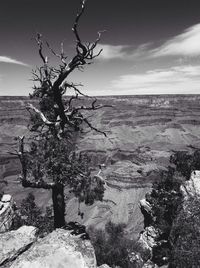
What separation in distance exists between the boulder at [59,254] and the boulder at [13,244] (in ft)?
1.43

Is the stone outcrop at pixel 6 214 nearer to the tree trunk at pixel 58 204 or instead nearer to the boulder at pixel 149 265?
the tree trunk at pixel 58 204

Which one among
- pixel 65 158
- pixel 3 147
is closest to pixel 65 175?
pixel 65 158

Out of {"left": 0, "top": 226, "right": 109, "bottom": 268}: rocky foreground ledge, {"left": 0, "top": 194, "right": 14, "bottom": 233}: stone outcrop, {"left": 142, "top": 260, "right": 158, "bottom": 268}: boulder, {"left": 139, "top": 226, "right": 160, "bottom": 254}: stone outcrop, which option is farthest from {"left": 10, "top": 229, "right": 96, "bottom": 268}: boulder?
{"left": 139, "top": 226, "right": 160, "bottom": 254}: stone outcrop

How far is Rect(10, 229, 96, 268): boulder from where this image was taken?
10.6 m

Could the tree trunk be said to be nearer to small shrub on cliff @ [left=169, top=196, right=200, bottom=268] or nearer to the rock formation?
the rock formation

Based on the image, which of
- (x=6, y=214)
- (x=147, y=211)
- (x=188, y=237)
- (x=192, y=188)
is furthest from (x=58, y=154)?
(x=147, y=211)

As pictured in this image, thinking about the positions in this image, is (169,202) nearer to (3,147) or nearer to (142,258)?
(142,258)

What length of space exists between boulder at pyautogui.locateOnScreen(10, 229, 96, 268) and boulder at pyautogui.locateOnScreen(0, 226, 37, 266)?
0.44m

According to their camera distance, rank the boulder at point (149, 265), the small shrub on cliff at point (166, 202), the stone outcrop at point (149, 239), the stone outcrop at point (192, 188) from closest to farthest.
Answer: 1. the stone outcrop at point (192, 188)
2. the boulder at point (149, 265)
3. the small shrub on cliff at point (166, 202)
4. the stone outcrop at point (149, 239)

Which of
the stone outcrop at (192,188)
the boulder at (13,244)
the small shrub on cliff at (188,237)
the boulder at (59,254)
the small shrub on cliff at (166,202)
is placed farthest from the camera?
the small shrub on cliff at (166,202)

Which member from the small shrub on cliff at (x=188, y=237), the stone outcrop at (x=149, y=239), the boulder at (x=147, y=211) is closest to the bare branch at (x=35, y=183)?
the small shrub on cliff at (x=188, y=237)

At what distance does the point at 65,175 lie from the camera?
12742mm

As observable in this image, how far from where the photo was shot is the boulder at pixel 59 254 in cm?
1057

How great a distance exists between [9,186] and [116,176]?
36.8 meters
